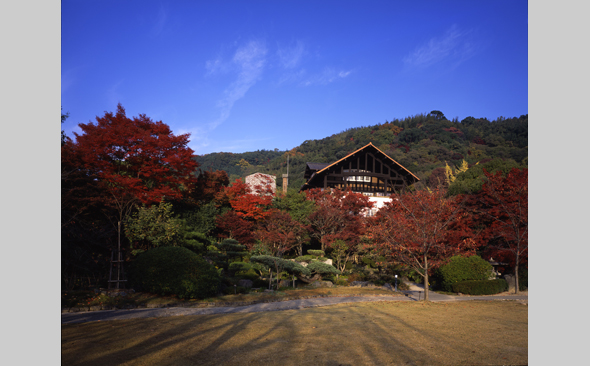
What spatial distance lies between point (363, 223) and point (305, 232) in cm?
435

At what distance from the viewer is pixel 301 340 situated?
6105 millimetres

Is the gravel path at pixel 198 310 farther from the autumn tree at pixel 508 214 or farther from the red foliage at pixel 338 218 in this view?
the red foliage at pixel 338 218

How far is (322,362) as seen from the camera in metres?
4.89

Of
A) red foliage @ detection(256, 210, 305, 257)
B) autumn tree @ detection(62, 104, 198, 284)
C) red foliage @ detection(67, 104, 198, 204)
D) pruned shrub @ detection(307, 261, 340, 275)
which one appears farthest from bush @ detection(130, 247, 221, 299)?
red foliage @ detection(256, 210, 305, 257)

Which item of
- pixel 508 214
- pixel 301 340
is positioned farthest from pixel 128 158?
pixel 508 214

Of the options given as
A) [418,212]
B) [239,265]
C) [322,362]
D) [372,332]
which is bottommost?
[239,265]

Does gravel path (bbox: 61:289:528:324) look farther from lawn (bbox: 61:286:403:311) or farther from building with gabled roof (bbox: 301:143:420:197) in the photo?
building with gabled roof (bbox: 301:143:420:197)

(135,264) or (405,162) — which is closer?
(135,264)

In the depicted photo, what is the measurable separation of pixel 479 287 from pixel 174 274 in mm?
13989

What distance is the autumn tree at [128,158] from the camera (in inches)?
512

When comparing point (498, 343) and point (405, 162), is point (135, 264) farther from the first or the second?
point (405, 162)

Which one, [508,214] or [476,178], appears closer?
[508,214]

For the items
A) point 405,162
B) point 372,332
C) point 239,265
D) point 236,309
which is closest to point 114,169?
point 239,265

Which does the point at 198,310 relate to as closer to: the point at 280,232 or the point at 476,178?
the point at 280,232
